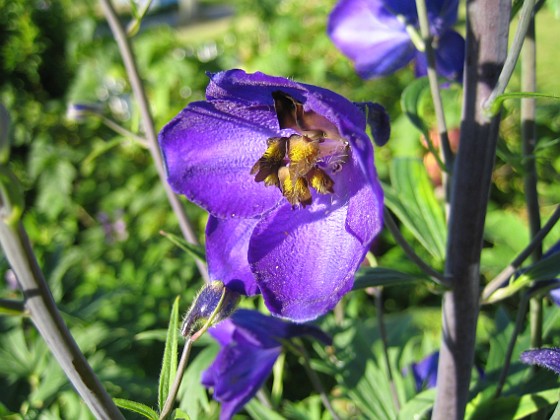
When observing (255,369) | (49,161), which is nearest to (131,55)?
(255,369)

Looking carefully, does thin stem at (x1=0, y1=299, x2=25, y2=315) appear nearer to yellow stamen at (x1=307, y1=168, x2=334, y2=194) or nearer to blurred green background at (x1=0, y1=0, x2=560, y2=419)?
yellow stamen at (x1=307, y1=168, x2=334, y2=194)

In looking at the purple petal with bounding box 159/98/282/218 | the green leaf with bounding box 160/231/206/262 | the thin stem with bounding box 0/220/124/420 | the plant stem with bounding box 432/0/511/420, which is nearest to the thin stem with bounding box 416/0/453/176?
the plant stem with bounding box 432/0/511/420

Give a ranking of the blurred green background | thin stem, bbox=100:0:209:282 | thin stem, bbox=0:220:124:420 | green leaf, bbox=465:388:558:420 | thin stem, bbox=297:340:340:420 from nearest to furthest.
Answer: thin stem, bbox=0:220:124:420 → green leaf, bbox=465:388:558:420 → thin stem, bbox=297:340:340:420 → thin stem, bbox=100:0:209:282 → the blurred green background

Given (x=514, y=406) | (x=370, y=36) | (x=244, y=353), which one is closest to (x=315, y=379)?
(x=244, y=353)

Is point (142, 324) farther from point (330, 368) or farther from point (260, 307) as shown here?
point (330, 368)

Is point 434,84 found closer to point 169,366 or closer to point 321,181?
point 321,181
